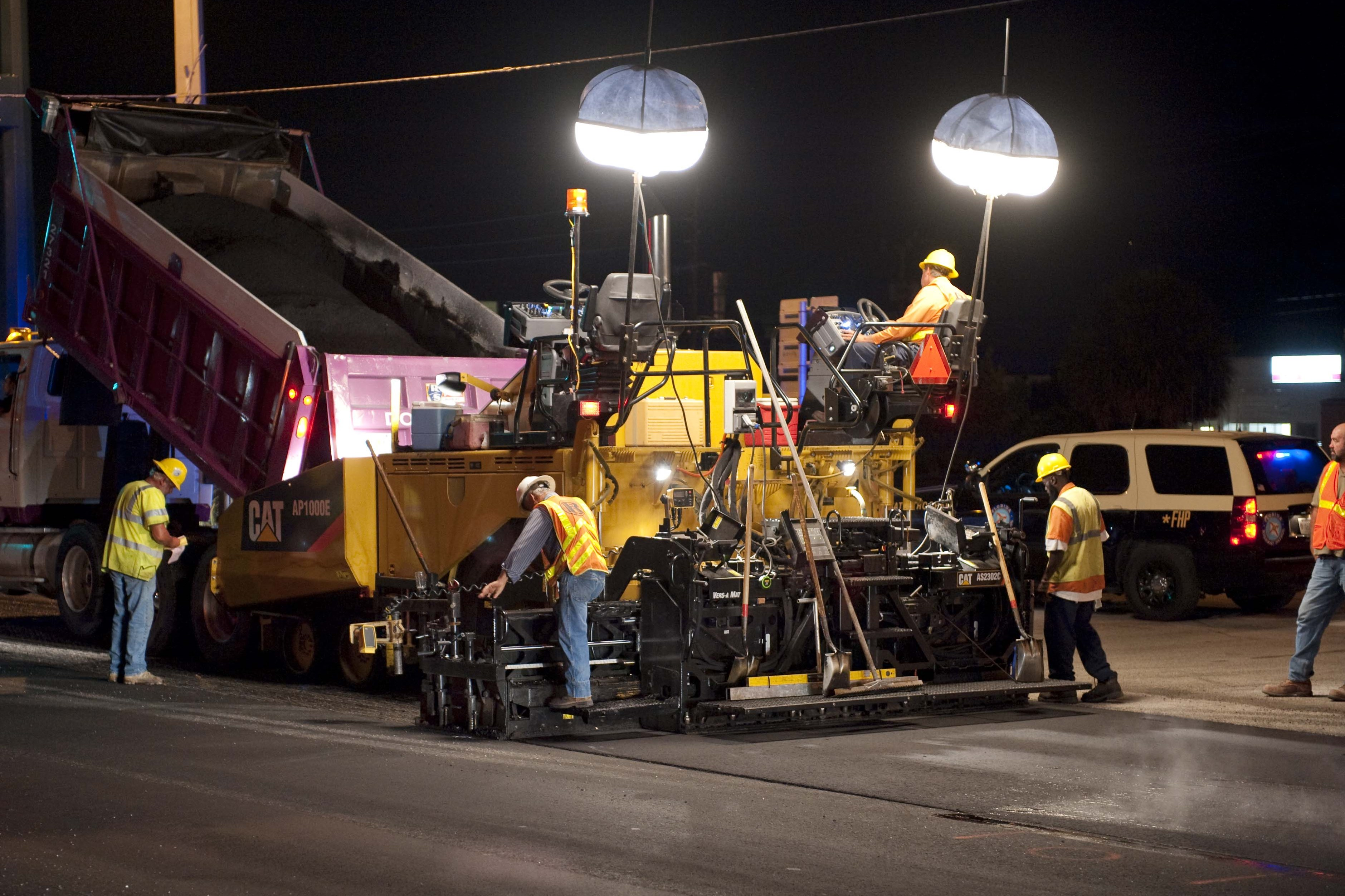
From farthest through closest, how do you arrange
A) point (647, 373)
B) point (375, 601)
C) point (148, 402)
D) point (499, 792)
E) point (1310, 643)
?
1. point (148, 402)
2. point (375, 601)
3. point (1310, 643)
4. point (647, 373)
5. point (499, 792)

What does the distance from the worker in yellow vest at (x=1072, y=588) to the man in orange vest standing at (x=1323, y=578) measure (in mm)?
1217

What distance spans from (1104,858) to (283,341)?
7.49 meters

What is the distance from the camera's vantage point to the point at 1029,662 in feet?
31.6

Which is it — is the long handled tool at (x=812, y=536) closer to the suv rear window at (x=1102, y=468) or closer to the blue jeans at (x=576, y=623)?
the blue jeans at (x=576, y=623)

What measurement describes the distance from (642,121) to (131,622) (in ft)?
16.9

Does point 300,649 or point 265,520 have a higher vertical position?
point 265,520

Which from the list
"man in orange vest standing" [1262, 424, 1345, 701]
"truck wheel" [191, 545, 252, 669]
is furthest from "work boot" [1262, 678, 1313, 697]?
"truck wheel" [191, 545, 252, 669]

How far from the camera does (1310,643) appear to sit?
33.5 feet

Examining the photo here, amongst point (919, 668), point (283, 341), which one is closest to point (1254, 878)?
point (919, 668)

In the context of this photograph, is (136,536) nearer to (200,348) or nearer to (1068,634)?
(200,348)

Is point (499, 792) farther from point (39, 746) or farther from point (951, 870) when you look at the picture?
point (39, 746)

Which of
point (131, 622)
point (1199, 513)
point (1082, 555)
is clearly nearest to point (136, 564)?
point (131, 622)

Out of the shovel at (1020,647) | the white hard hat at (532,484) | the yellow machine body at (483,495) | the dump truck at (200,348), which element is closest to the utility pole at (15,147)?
the dump truck at (200,348)

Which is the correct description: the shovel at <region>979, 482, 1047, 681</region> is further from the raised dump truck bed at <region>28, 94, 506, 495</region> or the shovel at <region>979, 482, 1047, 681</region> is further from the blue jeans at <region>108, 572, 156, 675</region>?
the blue jeans at <region>108, 572, 156, 675</region>
